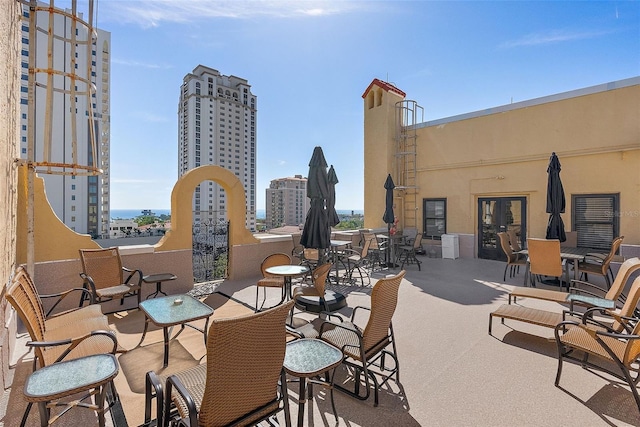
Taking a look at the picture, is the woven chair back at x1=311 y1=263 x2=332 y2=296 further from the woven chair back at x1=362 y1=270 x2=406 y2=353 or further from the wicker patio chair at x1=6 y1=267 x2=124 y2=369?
the wicker patio chair at x1=6 y1=267 x2=124 y2=369

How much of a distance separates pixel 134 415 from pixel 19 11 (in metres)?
5.71

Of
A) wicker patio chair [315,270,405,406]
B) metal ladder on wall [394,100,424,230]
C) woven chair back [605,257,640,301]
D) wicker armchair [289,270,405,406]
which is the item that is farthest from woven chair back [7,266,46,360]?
metal ladder on wall [394,100,424,230]

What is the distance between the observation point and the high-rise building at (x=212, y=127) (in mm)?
55781

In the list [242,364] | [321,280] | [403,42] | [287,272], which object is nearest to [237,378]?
[242,364]

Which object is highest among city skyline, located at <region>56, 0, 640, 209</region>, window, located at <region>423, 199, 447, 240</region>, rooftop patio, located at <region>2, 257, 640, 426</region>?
city skyline, located at <region>56, 0, 640, 209</region>

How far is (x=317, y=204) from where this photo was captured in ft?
20.4

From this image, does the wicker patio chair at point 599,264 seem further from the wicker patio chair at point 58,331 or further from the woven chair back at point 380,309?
the wicker patio chair at point 58,331

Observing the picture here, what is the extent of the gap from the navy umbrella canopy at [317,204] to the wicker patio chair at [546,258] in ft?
14.5

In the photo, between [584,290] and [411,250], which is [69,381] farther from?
[411,250]

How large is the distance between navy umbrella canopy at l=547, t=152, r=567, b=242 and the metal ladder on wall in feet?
16.5

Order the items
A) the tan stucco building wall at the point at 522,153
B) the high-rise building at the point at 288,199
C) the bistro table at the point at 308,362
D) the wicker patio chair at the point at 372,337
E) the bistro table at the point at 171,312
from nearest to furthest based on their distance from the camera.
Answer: the bistro table at the point at 308,362, the wicker patio chair at the point at 372,337, the bistro table at the point at 171,312, the tan stucco building wall at the point at 522,153, the high-rise building at the point at 288,199

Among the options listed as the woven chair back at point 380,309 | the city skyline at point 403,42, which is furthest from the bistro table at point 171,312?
the city skyline at point 403,42

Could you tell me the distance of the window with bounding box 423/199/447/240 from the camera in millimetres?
11484

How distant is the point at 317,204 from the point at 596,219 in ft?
27.7
